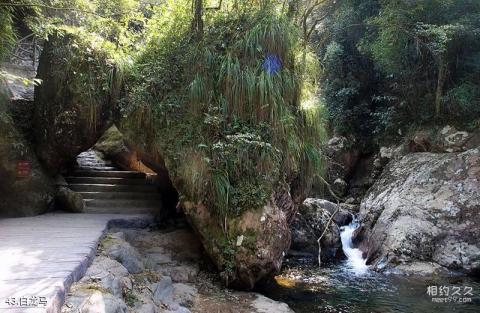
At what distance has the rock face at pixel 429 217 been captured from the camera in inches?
303

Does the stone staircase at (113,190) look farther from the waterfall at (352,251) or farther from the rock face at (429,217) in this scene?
the rock face at (429,217)

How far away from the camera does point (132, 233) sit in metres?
6.75

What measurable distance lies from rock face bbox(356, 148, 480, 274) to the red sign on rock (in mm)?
7334

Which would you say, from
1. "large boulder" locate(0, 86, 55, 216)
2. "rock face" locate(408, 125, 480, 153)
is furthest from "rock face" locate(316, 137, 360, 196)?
"large boulder" locate(0, 86, 55, 216)

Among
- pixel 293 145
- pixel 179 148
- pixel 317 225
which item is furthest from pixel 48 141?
pixel 317 225

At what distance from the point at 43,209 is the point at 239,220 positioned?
4079 mm

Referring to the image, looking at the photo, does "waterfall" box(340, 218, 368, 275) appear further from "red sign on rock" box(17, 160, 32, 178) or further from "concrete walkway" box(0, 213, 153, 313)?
"red sign on rock" box(17, 160, 32, 178)

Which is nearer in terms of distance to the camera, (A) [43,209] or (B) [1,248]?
(B) [1,248]

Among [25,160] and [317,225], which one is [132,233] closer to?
[25,160]

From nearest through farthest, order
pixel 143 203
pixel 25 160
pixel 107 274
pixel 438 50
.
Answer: pixel 107 274
pixel 25 160
pixel 143 203
pixel 438 50

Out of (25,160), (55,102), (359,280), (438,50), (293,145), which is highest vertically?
→ (438,50)

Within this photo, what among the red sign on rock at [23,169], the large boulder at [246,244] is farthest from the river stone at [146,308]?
the red sign on rock at [23,169]

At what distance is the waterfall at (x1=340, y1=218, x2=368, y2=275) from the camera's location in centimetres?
803

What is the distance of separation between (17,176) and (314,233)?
6596 mm
